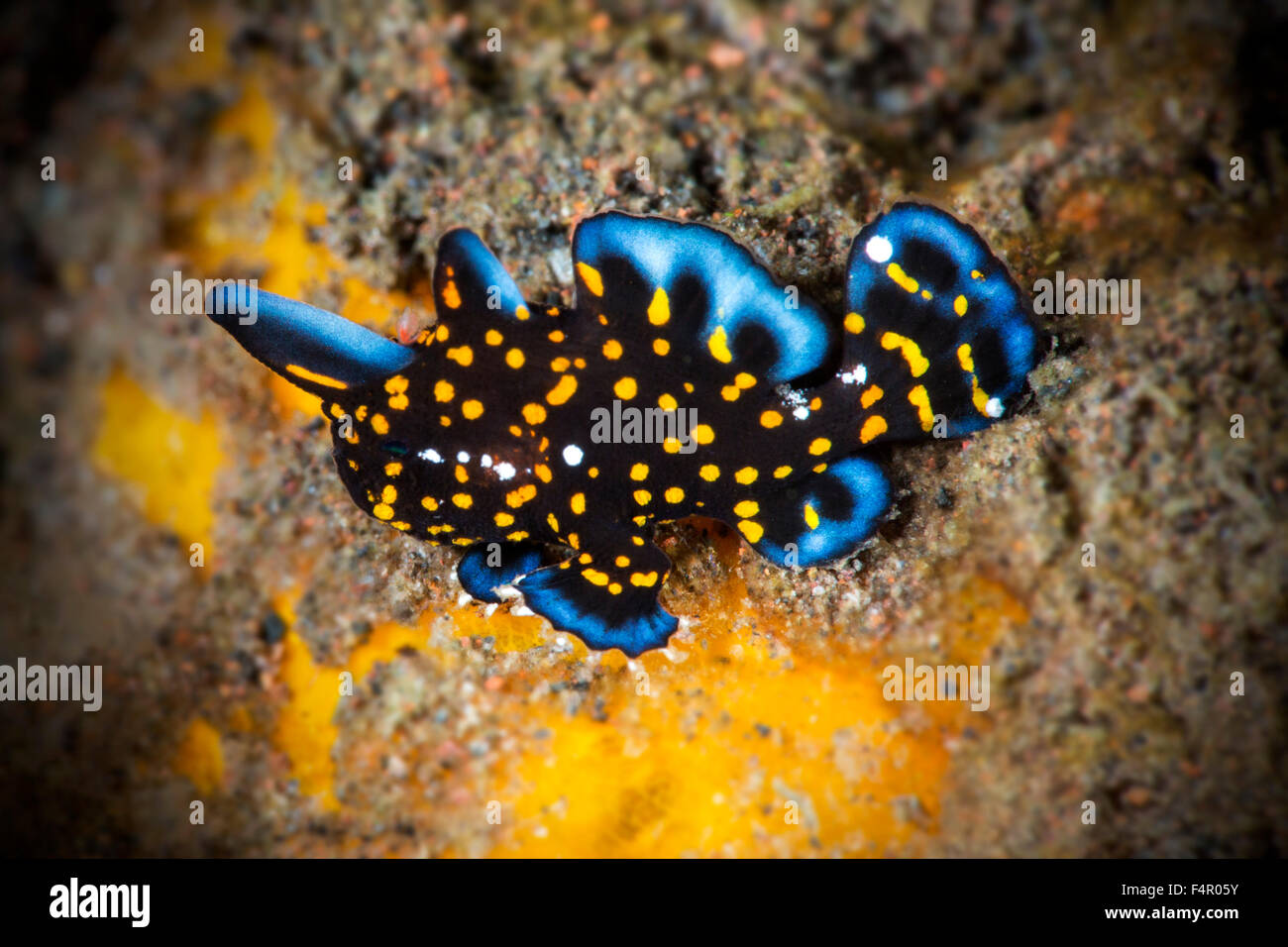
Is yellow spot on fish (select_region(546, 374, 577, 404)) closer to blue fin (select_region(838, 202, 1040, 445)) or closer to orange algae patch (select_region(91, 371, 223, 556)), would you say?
blue fin (select_region(838, 202, 1040, 445))

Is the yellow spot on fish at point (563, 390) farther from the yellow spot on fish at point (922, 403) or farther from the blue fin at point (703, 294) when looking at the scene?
the yellow spot on fish at point (922, 403)

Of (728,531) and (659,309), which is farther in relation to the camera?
(728,531)

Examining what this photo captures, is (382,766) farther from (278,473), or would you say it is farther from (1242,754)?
(1242,754)

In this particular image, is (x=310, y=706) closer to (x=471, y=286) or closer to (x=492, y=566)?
(x=492, y=566)

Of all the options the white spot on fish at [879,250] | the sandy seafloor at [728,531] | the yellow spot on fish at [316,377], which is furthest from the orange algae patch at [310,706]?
the white spot on fish at [879,250]

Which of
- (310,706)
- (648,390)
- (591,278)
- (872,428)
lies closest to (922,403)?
(872,428)

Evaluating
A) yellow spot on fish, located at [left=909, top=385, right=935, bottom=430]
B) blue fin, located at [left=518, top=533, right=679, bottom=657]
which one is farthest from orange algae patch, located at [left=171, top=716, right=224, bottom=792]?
yellow spot on fish, located at [left=909, top=385, right=935, bottom=430]
